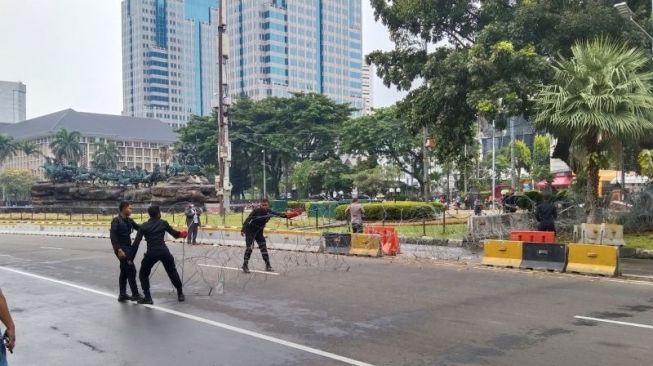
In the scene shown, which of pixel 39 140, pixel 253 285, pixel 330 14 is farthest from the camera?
pixel 330 14

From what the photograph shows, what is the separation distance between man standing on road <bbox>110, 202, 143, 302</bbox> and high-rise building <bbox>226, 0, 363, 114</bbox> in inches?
5168

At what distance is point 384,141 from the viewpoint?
6200 cm

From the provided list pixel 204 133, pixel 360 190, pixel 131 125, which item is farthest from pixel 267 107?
pixel 131 125

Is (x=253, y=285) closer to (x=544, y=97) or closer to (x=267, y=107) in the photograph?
(x=544, y=97)

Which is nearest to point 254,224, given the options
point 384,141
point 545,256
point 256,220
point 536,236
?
point 256,220

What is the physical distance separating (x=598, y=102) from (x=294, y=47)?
5866 inches

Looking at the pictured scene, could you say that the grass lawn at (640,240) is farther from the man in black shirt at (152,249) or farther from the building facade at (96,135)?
the building facade at (96,135)

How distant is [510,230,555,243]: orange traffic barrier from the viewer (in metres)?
15.9

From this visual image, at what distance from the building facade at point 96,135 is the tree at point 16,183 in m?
16.9

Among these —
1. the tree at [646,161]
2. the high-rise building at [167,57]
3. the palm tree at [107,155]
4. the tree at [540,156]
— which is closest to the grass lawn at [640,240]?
the tree at [646,161]

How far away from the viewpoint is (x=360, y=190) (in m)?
65.7

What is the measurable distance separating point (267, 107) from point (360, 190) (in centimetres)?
1761

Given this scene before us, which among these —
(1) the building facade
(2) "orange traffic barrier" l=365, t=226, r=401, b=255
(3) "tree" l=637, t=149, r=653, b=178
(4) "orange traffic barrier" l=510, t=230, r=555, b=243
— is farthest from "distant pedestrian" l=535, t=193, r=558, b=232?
(1) the building facade

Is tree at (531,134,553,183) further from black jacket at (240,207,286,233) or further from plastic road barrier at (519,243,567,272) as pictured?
black jacket at (240,207,286,233)
